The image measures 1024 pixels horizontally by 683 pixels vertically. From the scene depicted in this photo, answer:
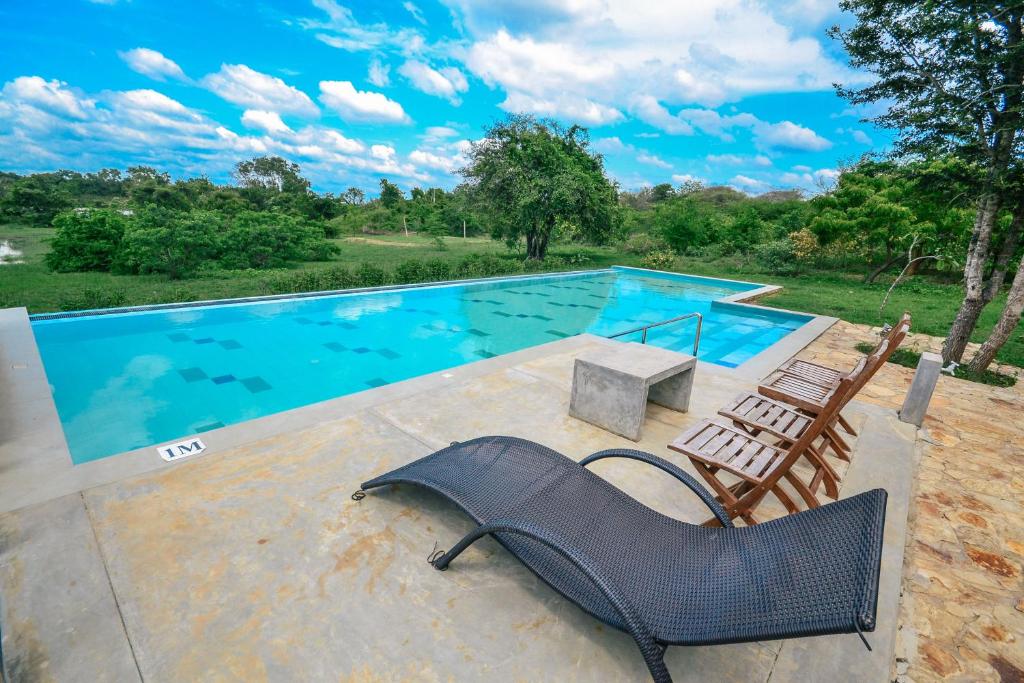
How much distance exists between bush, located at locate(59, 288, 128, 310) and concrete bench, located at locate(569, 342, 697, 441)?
862cm

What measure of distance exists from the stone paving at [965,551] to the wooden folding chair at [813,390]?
58 cm

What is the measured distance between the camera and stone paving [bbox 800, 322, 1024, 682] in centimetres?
178

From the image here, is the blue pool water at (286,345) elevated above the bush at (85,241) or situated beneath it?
situated beneath

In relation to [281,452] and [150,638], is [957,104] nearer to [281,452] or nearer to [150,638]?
[281,452]

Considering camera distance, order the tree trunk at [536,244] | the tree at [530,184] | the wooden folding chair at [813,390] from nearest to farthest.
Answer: the wooden folding chair at [813,390] < the tree at [530,184] < the tree trunk at [536,244]

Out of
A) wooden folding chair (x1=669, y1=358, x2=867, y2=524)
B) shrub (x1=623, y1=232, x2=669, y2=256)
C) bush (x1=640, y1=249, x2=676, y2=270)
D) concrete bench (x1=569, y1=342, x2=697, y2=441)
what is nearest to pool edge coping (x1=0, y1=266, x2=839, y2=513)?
concrete bench (x1=569, y1=342, x2=697, y2=441)

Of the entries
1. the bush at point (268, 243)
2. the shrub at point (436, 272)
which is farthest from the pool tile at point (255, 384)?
the bush at point (268, 243)

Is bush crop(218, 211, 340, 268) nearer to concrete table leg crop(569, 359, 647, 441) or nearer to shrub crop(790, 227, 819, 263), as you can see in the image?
concrete table leg crop(569, 359, 647, 441)

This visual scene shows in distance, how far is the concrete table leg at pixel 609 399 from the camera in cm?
326

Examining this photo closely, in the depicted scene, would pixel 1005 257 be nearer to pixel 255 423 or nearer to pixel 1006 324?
pixel 1006 324

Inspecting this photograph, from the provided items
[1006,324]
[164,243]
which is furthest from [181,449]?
[164,243]

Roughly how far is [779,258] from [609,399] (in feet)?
60.5

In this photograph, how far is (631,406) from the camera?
3.29 m

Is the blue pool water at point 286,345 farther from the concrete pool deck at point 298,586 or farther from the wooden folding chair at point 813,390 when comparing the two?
the wooden folding chair at point 813,390
